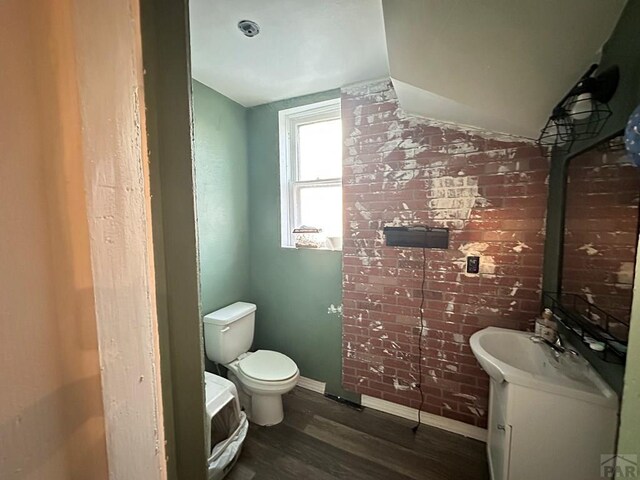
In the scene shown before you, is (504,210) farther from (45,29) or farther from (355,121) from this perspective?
(45,29)

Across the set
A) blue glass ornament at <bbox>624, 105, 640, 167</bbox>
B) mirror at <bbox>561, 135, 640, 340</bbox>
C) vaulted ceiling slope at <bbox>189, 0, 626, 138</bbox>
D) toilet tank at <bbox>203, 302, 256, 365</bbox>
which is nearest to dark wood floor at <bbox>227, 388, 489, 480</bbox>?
toilet tank at <bbox>203, 302, 256, 365</bbox>

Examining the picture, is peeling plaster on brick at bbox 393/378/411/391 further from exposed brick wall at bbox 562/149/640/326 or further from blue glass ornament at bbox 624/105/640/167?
blue glass ornament at bbox 624/105/640/167

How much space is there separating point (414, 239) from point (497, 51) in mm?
1076

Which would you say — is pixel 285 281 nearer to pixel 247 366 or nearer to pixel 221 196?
pixel 247 366

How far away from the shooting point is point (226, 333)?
2.00 m

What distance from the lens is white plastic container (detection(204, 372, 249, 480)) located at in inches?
57.6

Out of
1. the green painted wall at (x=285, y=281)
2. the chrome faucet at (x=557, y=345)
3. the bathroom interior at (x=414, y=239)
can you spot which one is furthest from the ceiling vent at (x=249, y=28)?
the chrome faucet at (x=557, y=345)

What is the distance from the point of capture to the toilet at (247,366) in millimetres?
1808

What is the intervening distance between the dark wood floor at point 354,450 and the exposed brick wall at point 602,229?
3.98ft

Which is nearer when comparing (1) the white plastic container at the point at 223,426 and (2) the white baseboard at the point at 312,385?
(1) the white plastic container at the point at 223,426

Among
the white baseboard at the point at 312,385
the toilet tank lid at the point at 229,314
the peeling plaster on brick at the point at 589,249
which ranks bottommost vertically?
the white baseboard at the point at 312,385

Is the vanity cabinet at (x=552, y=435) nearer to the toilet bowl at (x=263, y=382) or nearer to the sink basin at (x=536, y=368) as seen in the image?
the sink basin at (x=536, y=368)

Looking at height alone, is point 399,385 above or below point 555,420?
below

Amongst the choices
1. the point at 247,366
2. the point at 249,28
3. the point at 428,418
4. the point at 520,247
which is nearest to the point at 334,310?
the point at 247,366
